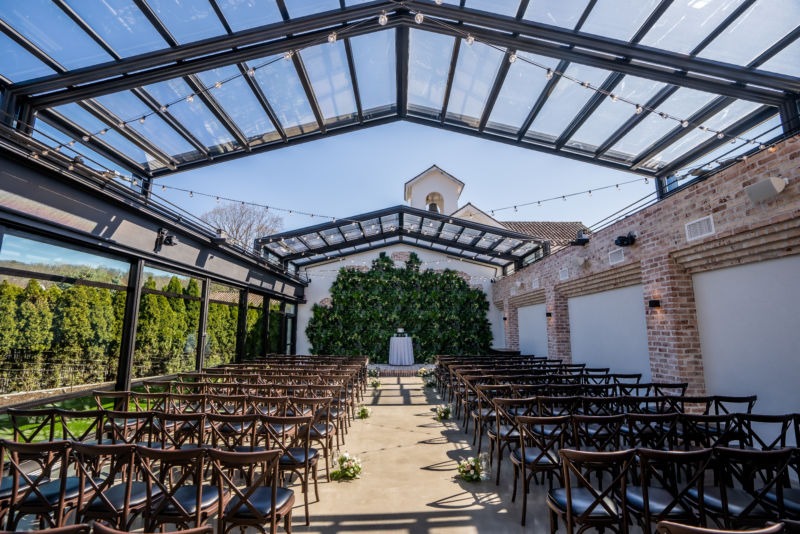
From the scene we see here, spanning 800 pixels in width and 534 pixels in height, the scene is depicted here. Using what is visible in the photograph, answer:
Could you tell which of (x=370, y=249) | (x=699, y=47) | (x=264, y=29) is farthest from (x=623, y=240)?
(x=370, y=249)

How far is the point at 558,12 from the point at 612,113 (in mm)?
2248

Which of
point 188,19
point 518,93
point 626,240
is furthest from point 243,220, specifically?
point 626,240

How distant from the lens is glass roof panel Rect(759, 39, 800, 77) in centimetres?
426

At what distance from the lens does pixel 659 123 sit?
611 centimetres

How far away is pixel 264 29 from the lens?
512 cm

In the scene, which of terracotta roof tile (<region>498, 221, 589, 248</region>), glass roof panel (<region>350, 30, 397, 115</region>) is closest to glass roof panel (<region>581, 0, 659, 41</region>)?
glass roof panel (<region>350, 30, 397, 115</region>)

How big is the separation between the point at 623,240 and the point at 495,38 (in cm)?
376

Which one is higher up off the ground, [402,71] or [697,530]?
[402,71]

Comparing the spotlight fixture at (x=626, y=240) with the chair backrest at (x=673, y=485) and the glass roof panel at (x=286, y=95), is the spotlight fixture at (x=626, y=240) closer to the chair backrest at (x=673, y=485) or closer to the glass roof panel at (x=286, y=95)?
the chair backrest at (x=673, y=485)

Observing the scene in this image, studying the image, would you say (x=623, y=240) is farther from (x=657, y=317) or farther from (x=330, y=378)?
Answer: (x=330, y=378)

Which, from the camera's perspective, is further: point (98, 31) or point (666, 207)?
point (666, 207)

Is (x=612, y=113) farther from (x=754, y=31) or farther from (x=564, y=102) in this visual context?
(x=754, y=31)

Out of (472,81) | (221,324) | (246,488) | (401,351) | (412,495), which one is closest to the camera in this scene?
(246,488)

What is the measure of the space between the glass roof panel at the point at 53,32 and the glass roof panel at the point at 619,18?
6225 millimetres
